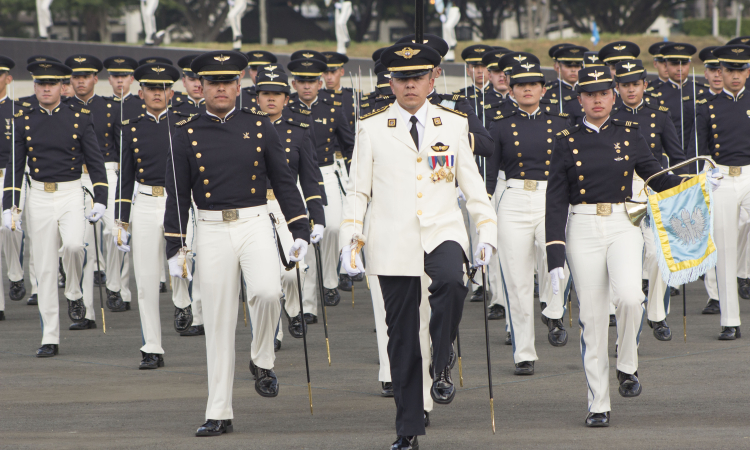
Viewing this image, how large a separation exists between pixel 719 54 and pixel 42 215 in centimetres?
663

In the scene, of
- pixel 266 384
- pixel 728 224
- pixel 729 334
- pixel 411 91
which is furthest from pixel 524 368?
pixel 411 91

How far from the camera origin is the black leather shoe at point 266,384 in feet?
23.6

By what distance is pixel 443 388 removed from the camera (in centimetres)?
610

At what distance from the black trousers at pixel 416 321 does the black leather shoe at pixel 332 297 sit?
6038 millimetres

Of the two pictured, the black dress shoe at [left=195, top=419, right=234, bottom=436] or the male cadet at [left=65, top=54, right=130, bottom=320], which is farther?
the male cadet at [left=65, top=54, right=130, bottom=320]

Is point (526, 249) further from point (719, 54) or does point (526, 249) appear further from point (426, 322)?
point (719, 54)

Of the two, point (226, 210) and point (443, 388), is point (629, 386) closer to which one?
point (443, 388)

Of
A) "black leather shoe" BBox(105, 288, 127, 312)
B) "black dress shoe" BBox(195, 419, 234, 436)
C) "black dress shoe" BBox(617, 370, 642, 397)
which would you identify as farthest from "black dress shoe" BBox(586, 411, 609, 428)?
"black leather shoe" BBox(105, 288, 127, 312)

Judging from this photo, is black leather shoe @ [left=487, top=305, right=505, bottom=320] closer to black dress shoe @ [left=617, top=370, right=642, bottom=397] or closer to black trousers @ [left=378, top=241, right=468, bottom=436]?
black dress shoe @ [left=617, top=370, right=642, bottom=397]

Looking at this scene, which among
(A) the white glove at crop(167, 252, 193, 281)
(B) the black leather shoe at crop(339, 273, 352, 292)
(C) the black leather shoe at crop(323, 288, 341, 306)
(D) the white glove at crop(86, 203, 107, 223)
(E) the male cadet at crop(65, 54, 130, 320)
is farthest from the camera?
(B) the black leather shoe at crop(339, 273, 352, 292)

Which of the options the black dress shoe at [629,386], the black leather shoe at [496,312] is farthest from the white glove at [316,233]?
the black leather shoe at [496,312]

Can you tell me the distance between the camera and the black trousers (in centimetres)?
587

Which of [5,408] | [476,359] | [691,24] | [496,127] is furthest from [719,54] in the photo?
[691,24]

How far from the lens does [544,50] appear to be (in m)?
40.2
